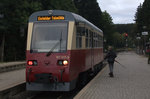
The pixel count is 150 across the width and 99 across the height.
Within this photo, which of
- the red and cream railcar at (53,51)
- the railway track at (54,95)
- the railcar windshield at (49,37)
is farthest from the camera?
the railway track at (54,95)

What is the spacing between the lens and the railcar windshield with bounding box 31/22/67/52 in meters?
9.86

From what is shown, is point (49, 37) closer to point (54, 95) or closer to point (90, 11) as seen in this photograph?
point (54, 95)

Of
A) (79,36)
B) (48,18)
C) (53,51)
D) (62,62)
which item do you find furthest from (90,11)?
(62,62)

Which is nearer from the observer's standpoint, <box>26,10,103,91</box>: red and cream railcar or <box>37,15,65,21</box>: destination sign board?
<box>26,10,103,91</box>: red and cream railcar

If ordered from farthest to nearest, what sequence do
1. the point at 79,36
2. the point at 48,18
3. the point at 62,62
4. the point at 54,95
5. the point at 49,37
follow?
1. the point at 54,95
2. the point at 79,36
3. the point at 48,18
4. the point at 49,37
5. the point at 62,62

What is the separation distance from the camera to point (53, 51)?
9.75 m

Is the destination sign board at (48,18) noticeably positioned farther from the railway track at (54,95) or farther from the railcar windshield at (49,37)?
the railway track at (54,95)

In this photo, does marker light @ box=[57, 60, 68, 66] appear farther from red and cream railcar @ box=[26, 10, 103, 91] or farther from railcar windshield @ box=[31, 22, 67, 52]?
railcar windshield @ box=[31, 22, 67, 52]

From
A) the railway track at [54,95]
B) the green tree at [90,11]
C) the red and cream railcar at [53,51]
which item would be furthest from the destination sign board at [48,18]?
the green tree at [90,11]

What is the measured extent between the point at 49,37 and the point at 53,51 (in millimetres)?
622

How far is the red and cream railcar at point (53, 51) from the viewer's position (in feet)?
31.1

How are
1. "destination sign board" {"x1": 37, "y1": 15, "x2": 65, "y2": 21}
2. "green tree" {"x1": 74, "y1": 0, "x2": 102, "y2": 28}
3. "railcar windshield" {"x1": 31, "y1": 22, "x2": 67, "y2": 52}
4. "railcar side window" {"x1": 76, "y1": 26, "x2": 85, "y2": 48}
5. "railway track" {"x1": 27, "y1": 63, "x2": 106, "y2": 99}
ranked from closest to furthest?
"railcar windshield" {"x1": 31, "y1": 22, "x2": 67, "y2": 52}
"destination sign board" {"x1": 37, "y1": 15, "x2": 65, "y2": 21}
"railcar side window" {"x1": 76, "y1": 26, "x2": 85, "y2": 48}
"railway track" {"x1": 27, "y1": 63, "x2": 106, "y2": 99}
"green tree" {"x1": 74, "y1": 0, "x2": 102, "y2": 28}

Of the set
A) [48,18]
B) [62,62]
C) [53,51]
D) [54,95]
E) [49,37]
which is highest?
[48,18]

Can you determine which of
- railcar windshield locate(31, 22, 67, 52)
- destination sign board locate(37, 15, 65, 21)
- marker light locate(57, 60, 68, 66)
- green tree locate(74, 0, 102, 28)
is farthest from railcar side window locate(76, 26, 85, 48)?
green tree locate(74, 0, 102, 28)
